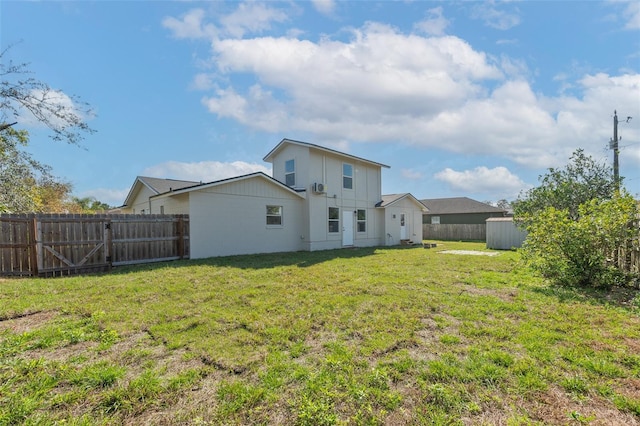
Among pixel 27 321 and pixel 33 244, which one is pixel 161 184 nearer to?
pixel 33 244

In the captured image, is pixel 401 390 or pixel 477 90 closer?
pixel 401 390

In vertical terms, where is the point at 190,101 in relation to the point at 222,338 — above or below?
above

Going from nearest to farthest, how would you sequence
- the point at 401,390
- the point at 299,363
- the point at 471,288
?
1. the point at 401,390
2. the point at 299,363
3. the point at 471,288

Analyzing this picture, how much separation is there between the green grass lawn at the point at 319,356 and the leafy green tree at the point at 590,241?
1.67 ft

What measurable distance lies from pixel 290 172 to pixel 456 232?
1782cm

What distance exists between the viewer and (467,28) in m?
9.44

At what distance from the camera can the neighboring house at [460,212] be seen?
29214 millimetres

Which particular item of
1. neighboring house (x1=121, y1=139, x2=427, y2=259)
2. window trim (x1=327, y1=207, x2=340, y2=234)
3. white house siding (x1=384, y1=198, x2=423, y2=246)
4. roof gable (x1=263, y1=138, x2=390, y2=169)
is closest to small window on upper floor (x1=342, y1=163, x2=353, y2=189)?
neighboring house (x1=121, y1=139, x2=427, y2=259)

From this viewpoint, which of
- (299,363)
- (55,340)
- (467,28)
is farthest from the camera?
(467,28)

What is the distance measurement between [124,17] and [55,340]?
8.53m

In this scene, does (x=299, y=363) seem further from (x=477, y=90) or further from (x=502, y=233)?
(x=502, y=233)

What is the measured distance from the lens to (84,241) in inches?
350

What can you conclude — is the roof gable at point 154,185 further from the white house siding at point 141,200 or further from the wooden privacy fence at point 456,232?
the wooden privacy fence at point 456,232

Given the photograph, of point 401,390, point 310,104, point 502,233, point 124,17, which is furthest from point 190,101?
point 502,233
